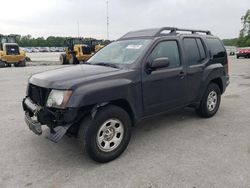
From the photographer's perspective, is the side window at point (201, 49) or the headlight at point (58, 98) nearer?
the headlight at point (58, 98)

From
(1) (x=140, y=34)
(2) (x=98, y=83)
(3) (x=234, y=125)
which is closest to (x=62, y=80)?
(2) (x=98, y=83)

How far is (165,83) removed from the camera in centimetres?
418

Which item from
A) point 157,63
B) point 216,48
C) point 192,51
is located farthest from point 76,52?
point 157,63

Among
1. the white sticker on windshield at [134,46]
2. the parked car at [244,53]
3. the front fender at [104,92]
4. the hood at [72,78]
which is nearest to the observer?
the front fender at [104,92]

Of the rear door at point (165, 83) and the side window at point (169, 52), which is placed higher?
the side window at point (169, 52)

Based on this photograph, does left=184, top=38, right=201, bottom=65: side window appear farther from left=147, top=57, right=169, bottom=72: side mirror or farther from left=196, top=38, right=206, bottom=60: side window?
left=147, top=57, right=169, bottom=72: side mirror

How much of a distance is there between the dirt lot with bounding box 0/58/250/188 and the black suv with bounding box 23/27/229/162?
0.33m

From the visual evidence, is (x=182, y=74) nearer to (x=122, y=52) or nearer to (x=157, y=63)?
(x=157, y=63)

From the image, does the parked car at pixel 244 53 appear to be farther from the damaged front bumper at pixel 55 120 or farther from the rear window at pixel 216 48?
the damaged front bumper at pixel 55 120

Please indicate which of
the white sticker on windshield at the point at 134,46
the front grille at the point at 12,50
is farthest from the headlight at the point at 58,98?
the front grille at the point at 12,50

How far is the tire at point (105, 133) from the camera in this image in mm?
3234

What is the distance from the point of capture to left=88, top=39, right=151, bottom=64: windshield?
4027mm

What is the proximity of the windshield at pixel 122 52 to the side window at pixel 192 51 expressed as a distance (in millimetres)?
1000

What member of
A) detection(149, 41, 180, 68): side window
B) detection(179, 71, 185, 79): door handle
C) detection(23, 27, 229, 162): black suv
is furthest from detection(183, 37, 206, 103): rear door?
detection(149, 41, 180, 68): side window
